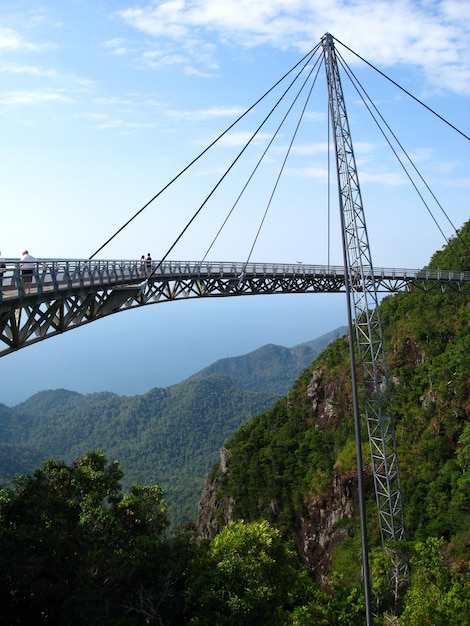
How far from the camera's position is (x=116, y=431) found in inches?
5349

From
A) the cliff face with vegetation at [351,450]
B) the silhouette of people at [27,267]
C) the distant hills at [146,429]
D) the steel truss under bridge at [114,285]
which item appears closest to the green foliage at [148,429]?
the distant hills at [146,429]

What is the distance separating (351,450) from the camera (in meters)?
38.6

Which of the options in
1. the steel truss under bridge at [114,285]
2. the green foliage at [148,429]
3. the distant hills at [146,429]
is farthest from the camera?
the distant hills at [146,429]

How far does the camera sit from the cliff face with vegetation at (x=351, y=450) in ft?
98.9

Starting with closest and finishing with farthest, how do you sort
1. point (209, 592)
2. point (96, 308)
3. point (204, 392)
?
point (209, 592) → point (96, 308) → point (204, 392)

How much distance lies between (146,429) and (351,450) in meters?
103

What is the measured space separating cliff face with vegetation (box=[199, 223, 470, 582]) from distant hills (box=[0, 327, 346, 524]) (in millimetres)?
48859

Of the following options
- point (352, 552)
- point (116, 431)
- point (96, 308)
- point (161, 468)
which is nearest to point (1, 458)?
point (161, 468)

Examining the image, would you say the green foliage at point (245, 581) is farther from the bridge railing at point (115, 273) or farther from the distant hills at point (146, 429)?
the distant hills at point (146, 429)

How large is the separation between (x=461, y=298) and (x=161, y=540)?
32426 mm

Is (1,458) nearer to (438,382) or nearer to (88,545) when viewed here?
(438,382)

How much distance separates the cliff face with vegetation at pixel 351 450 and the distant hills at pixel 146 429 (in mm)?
48859

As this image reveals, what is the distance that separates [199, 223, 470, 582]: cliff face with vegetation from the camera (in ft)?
98.9

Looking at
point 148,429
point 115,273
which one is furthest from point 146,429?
point 115,273
